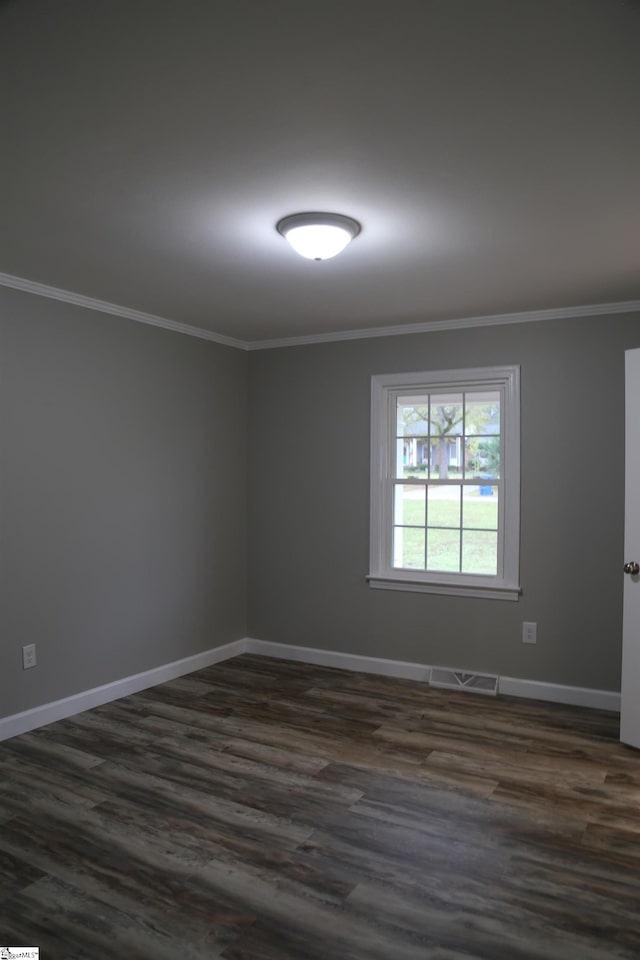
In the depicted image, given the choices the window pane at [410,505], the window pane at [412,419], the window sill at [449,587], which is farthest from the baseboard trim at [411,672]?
the window pane at [412,419]

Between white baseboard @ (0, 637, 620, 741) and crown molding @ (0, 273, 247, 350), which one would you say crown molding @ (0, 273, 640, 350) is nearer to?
crown molding @ (0, 273, 247, 350)

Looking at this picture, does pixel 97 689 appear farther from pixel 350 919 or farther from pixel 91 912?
pixel 350 919

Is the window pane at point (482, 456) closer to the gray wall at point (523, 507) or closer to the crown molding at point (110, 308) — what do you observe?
the gray wall at point (523, 507)

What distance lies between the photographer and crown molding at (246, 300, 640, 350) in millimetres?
4121

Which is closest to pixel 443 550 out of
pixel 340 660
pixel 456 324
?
pixel 340 660

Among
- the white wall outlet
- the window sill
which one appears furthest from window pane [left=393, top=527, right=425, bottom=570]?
the white wall outlet

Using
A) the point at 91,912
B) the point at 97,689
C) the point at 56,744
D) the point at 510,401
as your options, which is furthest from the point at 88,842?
the point at 510,401

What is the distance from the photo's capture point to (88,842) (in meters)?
2.61

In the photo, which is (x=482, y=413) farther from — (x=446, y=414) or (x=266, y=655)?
(x=266, y=655)

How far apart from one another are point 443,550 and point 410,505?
39 cm

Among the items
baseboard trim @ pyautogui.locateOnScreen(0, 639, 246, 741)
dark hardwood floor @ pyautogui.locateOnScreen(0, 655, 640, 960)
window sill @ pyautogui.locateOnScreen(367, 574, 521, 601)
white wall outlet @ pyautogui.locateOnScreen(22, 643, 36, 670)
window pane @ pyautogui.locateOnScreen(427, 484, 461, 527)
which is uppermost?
window pane @ pyautogui.locateOnScreen(427, 484, 461, 527)

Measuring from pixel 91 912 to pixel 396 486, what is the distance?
3.29 m

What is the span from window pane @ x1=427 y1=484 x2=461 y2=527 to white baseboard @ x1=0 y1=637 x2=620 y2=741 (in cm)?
99

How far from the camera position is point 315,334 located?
5.04 meters
